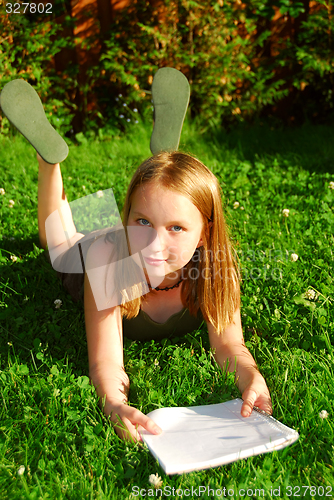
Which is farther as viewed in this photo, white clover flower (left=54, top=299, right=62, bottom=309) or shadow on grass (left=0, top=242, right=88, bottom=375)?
white clover flower (left=54, top=299, right=62, bottom=309)

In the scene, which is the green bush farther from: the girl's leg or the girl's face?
the girl's face

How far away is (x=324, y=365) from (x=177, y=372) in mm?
622

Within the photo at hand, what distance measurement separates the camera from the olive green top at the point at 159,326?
2.17m

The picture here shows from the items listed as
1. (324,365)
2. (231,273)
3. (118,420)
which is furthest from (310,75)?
(118,420)

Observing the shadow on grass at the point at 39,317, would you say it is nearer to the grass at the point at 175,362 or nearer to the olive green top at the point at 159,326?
the grass at the point at 175,362

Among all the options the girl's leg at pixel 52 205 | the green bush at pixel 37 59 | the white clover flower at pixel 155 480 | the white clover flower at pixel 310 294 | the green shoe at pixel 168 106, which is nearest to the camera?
the white clover flower at pixel 155 480

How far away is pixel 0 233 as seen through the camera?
3064 millimetres

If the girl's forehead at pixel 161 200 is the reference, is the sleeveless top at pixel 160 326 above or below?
below

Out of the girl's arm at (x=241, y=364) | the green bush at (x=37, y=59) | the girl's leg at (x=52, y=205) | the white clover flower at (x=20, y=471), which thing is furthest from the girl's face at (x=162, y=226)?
the green bush at (x=37, y=59)

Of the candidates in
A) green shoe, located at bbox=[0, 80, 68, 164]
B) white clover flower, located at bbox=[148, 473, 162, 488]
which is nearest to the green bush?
green shoe, located at bbox=[0, 80, 68, 164]

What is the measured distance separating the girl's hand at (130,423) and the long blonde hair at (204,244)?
0.54 m

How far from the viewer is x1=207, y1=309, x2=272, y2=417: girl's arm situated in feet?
5.75

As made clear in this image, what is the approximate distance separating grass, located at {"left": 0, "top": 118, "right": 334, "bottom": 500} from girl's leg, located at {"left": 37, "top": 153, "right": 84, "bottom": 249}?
150 mm

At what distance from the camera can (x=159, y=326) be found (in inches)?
86.0
